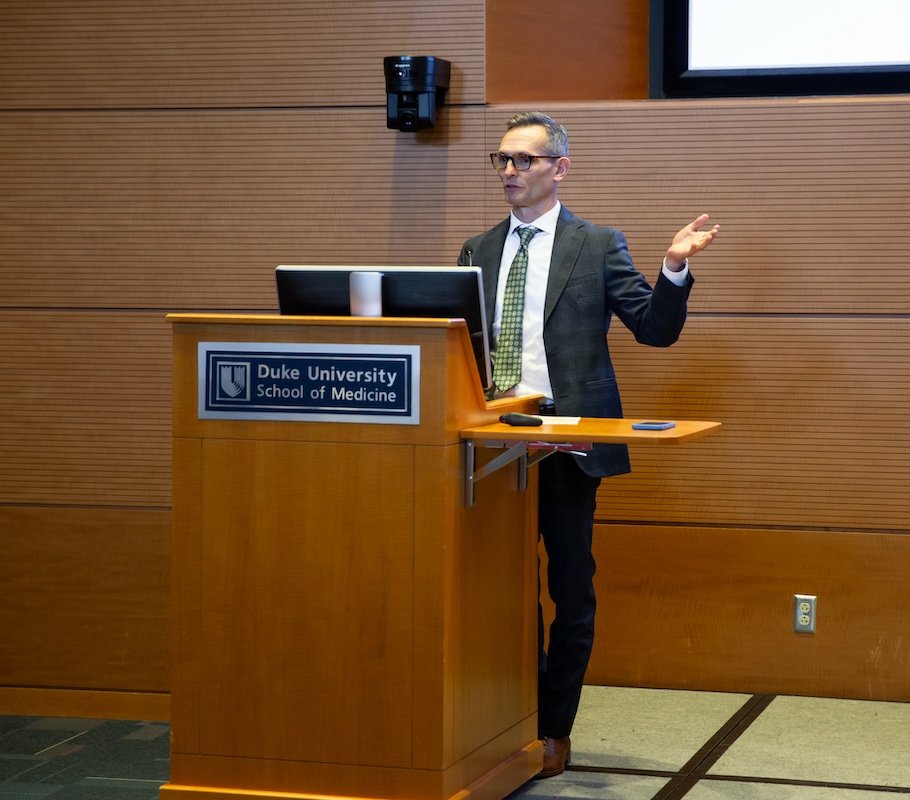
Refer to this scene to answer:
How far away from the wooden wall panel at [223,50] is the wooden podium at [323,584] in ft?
5.39

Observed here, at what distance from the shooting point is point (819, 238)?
375 cm

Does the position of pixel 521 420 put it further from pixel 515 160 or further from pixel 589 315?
pixel 515 160

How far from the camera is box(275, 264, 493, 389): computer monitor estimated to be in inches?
100

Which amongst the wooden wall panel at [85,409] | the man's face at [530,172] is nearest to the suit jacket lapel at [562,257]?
the man's face at [530,172]

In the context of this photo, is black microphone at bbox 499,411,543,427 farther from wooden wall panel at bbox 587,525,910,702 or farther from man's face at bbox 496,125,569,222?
wooden wall panel at bbox 587,525,910,702

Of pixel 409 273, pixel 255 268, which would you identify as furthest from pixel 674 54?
pixel 409 273

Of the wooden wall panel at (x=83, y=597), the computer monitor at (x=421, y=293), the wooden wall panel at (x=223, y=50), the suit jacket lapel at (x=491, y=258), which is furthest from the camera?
the wooden wall panel at (x=83, y=597)

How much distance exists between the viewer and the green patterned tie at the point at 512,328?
316cm

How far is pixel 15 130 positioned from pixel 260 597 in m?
2.27

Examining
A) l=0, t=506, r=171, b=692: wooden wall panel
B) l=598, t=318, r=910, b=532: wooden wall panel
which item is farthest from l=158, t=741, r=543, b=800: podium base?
l=0, t=506, r=171, b=692: wooden wall panel

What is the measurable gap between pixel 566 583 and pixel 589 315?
2.26 feet

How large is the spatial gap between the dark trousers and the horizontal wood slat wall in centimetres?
82

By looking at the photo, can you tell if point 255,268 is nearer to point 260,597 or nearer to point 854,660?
point 260,597

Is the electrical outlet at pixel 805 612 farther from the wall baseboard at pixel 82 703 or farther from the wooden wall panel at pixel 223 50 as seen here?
the wall baseboard at pixel 82 703
